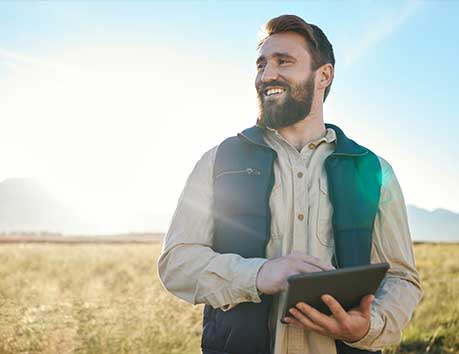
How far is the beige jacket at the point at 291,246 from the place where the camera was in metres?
2.09

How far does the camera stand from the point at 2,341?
457 centimetres

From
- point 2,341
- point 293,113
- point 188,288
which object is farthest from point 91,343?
point 293,113

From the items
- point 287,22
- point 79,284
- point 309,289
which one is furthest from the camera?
point 79,284

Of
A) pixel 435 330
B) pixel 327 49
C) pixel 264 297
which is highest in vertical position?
pixel 327 49

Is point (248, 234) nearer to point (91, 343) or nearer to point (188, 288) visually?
point (188, 288)

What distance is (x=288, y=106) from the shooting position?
245 centimetres

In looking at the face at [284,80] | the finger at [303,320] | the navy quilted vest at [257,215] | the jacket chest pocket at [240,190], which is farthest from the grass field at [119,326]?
the finger at [303,320]

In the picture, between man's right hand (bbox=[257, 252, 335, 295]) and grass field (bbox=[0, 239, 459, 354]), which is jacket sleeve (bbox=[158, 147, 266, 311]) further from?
grass field (bbox=[0, 239, 459, 354])

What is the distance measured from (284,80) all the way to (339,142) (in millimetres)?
386

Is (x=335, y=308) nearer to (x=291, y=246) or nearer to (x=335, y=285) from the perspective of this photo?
(x=335, y=285)

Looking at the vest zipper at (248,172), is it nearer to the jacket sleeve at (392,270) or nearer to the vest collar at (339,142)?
the vest collar at (339,142)

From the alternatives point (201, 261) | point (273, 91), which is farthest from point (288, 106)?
point (201, 261)

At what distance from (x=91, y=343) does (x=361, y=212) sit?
355 cm

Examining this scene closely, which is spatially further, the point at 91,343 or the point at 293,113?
the point at 91,343
